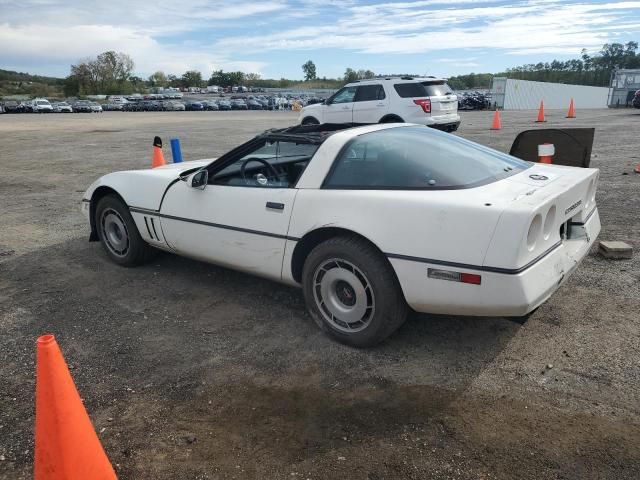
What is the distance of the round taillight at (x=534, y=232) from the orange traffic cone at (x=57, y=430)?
2261 millimetres

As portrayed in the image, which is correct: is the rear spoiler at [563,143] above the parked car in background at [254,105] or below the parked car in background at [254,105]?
below

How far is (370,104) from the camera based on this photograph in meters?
14.2

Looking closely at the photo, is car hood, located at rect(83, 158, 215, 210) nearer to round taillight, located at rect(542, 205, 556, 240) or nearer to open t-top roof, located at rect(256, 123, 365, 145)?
open t-top roof, located at rect(256, 123, 365, 145)

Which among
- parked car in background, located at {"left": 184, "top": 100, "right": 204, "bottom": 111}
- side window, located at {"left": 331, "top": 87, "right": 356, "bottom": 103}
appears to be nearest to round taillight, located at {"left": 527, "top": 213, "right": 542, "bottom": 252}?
side window, located at {"left": 331, "top": 87, "right": 356, "bottom": 103}

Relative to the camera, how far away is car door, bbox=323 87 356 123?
14742mm

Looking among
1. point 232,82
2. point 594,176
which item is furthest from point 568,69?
point 594,176

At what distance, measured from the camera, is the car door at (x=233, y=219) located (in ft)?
11.4

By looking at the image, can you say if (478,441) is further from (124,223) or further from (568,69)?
(568,69)

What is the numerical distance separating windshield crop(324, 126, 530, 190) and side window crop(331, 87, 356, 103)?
11.5 metres

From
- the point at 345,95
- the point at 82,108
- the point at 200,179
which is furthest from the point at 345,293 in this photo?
the point at 82,108

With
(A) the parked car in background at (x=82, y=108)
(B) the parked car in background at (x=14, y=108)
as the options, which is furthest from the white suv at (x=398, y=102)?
(B) the parked car in background at (x=14, y=108)

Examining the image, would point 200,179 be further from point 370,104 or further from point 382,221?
point 370,104

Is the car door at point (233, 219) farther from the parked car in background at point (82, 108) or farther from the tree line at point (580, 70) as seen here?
the tree line at point (580, 70)

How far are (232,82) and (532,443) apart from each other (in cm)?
15840
